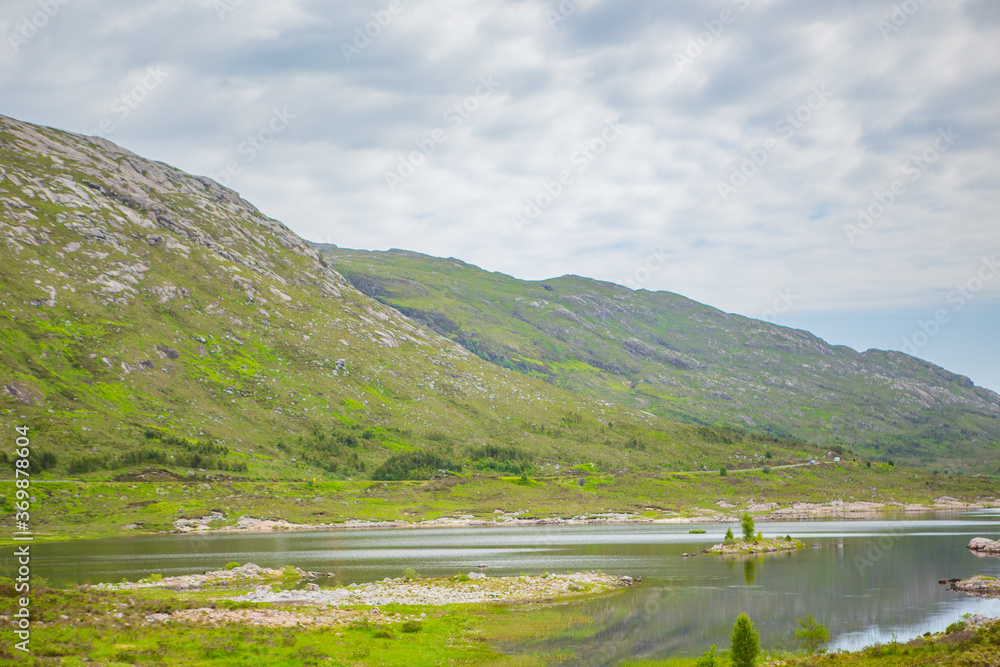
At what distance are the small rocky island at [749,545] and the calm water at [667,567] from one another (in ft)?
13.4

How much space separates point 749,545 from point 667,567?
24748mm

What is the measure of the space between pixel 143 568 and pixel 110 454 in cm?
10842

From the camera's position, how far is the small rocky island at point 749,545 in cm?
9981

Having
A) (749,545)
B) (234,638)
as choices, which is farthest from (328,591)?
(749,545)

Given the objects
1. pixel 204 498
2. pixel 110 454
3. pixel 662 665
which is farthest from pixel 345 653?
pixel 110 454

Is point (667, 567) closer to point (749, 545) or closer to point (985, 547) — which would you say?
point (749, 545)

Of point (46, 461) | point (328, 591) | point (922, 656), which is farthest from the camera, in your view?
point (46, 461)

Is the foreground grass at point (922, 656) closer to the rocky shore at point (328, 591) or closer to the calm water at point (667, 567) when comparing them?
the calm water at point (667, 567)

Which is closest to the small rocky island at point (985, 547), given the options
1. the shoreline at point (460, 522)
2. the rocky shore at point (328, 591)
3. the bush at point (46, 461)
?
the rocky shore at point (328, 591)

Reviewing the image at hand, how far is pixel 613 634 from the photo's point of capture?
155ft

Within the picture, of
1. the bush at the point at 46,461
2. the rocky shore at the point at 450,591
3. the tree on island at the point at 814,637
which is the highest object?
the bush at the point at 46,461

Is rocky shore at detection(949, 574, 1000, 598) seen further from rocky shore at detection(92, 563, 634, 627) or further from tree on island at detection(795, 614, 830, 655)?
rocky shore at detection(92, 563, 634, 627)

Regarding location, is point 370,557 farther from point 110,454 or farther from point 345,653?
point 110,454

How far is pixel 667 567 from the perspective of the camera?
84375 mm
